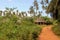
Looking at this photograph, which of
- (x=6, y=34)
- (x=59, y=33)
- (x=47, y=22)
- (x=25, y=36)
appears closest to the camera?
(x=6, y=34)

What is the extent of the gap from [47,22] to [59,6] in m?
22.4

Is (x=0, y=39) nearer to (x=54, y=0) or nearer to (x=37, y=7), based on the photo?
(x=54, y=0)

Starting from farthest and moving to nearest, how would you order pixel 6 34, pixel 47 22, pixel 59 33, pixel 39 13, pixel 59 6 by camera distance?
pixel 39 13
pixel 47 22
pixel 59 6
pixel 59 33
pixel 6 34

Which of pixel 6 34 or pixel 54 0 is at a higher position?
pixel 54 0

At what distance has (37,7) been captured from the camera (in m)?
60.1

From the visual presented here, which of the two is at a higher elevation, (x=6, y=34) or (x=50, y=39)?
(x=6, y=34)

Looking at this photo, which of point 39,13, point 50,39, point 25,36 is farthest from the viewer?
point 39,13

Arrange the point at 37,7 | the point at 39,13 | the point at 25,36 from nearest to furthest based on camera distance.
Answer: the point at 25,36
the point at 37,7
the point at 39,13

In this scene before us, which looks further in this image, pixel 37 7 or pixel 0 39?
pixel 37 7

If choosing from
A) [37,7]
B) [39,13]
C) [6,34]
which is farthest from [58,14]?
[39,13]

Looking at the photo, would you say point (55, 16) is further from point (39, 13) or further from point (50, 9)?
point (39, 13)

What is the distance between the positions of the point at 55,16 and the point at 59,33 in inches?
255

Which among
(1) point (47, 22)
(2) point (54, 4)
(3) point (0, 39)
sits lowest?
(1) point (47, 22)

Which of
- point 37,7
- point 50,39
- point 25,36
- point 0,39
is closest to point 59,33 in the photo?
point 50,39
